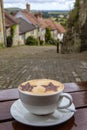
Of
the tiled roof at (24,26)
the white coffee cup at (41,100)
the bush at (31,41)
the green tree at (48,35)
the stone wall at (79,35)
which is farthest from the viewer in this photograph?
the green tree at (48,35)

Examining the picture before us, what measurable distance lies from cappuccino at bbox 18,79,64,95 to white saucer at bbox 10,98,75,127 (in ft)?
0.40

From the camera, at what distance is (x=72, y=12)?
10.3 m

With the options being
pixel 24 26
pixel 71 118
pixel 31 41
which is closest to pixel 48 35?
pixel 24 26

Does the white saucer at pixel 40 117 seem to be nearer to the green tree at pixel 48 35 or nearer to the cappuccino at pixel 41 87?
the cappuccino at pixel 41 87

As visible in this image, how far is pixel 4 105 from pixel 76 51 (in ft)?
26.6

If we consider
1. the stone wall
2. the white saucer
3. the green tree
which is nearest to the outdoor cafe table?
the white saucer

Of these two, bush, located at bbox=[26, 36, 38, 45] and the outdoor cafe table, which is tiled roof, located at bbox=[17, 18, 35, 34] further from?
the outdoor cafe table

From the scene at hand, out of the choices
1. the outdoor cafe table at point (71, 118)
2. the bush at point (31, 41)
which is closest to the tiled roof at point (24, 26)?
the bush at point (31, 41)

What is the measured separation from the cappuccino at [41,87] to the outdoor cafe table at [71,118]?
154 mm

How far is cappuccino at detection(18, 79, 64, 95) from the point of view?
3.30 ft

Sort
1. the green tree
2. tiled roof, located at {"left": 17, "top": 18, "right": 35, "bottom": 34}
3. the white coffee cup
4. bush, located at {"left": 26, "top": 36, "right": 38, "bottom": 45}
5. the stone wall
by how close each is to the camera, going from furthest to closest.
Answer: the green tree
bush, located at {"left": 26, "top": 36, "right": 38, "bottom": 45}
tiled roof, located at {"left": 17, "top": 18, "right": 35, "bottom": 34}
the stone wall
the white coffee cup

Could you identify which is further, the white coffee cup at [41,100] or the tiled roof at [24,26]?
the tiled roof at [24,26]

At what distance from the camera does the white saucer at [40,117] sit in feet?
3.33

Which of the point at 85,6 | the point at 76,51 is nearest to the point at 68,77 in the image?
the point at 76,51
